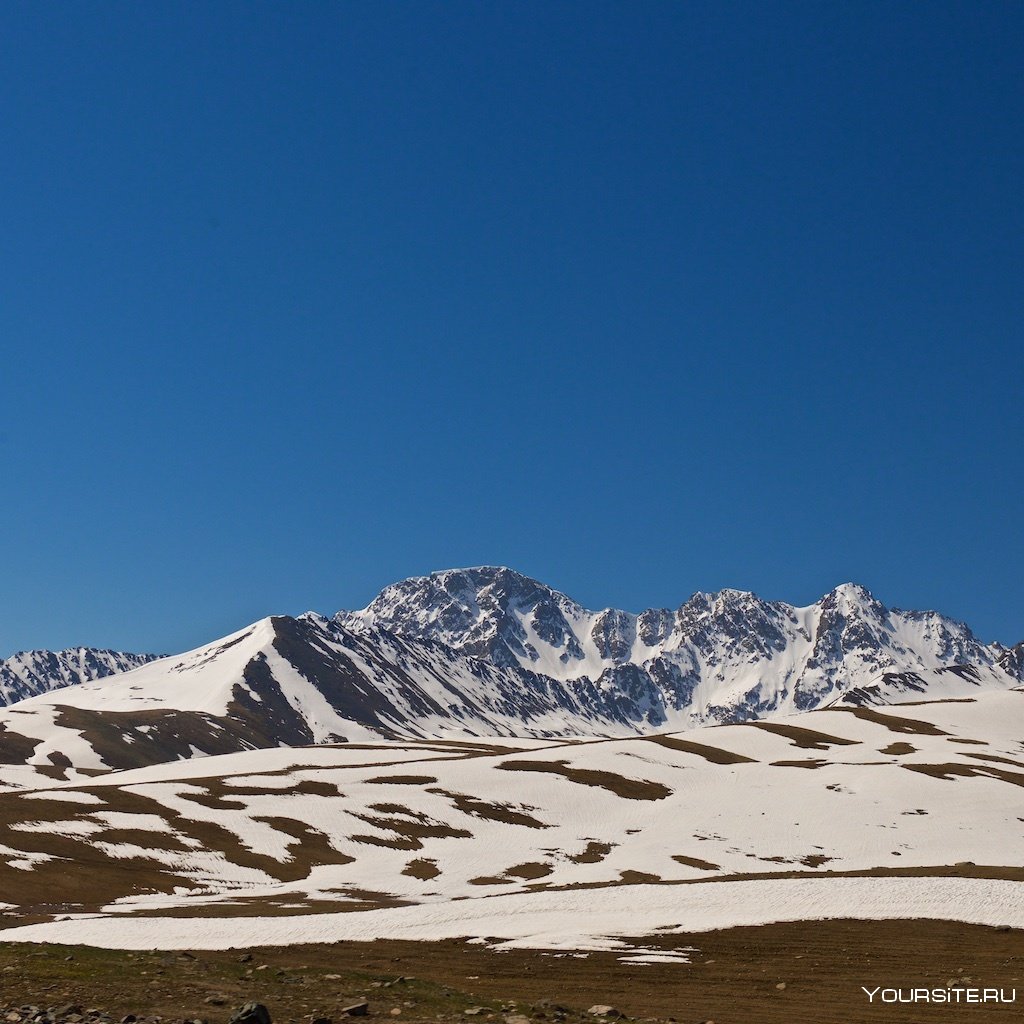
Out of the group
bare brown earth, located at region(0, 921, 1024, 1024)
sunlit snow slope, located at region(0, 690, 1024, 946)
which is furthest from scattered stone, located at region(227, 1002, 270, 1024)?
sunlit snow slope, located at region(0, 690, 1024, 946)

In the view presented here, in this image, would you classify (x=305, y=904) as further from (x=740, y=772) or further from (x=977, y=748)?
(x=977, y=748)

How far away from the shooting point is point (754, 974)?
1323 inches

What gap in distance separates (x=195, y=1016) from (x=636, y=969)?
17.5 metres

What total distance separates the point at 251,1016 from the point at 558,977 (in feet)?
51.8

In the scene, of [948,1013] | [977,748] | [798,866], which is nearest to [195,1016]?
[948,1013]

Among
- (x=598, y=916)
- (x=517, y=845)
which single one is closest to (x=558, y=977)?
(x=598, y=916)

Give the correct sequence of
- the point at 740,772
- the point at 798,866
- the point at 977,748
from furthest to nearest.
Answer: the point at 977,748, the point at 740,772, the point at 798,866

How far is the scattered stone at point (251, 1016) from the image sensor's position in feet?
63.3

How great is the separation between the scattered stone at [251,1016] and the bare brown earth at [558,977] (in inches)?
60.9

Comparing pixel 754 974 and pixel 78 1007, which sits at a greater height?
pixel 78 1007

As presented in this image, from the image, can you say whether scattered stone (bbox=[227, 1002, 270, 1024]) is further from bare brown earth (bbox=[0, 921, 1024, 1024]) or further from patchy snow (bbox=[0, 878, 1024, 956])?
patchy snow (bbox=[0, 878, 1024, 956])

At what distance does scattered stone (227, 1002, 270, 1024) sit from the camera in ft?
63.3

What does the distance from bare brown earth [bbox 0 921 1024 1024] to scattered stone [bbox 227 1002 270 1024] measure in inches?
60.9

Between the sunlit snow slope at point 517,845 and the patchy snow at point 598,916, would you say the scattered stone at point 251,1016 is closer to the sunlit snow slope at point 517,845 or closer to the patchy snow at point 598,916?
the patchy snow at point 598,916
